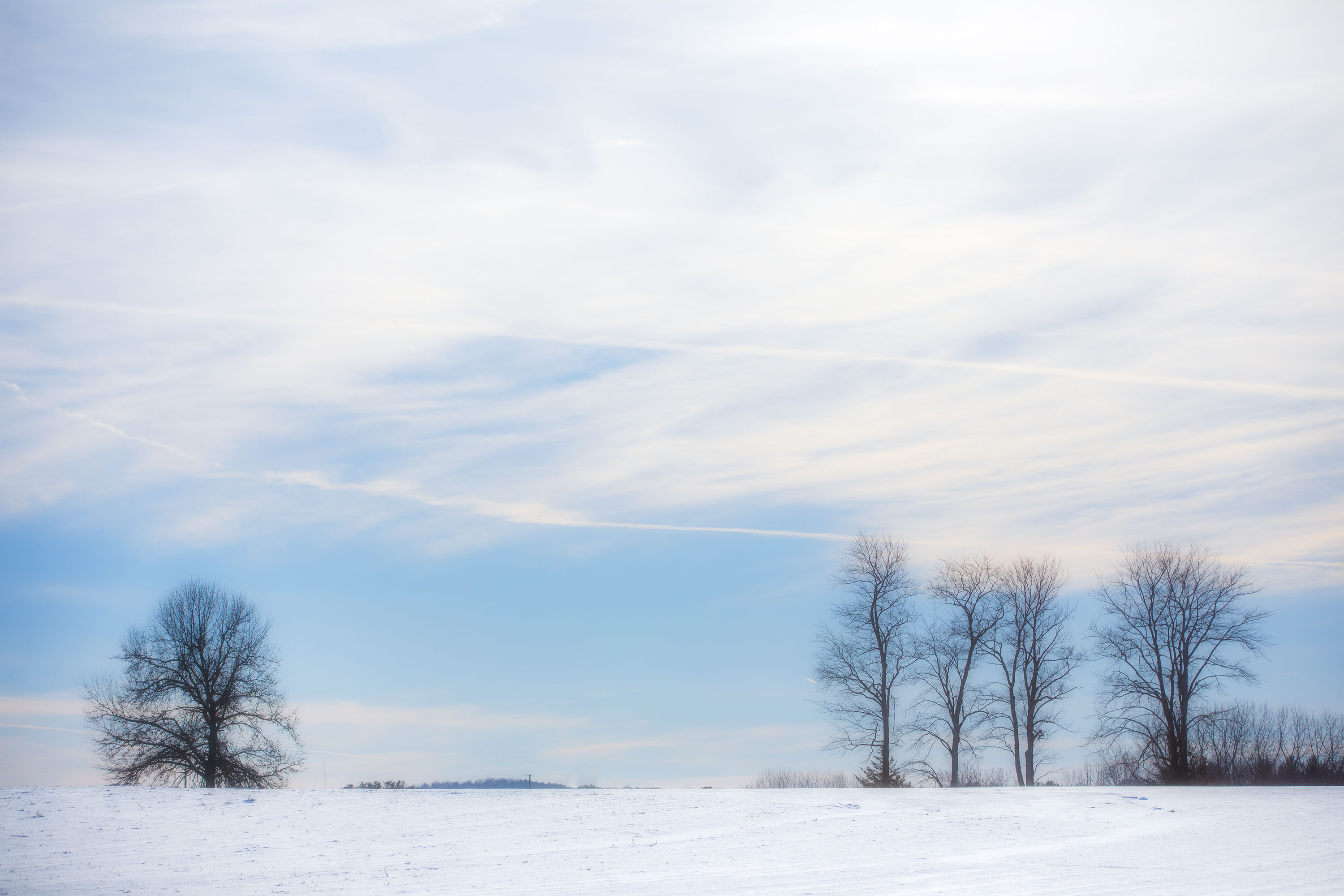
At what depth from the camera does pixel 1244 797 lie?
29828 mm

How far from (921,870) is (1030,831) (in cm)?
616

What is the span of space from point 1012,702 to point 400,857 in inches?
1333

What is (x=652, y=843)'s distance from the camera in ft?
66.2

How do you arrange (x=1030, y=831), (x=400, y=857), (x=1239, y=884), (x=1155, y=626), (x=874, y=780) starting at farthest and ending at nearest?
(x=1155, y=626) → (x=874, y=780) → (x=1030, y=831) → (x=400, y=857) → (x=1239, y=884)

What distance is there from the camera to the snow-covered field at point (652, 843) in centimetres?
1625

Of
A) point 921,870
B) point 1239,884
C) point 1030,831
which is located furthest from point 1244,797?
point 921,870

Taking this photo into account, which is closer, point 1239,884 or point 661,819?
point 1239,884

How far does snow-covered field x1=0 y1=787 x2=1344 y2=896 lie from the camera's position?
16.2m

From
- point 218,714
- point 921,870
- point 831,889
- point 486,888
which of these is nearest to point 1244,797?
point 921,870

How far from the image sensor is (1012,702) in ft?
148

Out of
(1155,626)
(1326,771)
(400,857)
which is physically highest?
(1155,626)

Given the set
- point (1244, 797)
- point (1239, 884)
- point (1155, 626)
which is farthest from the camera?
point (1155, 626)

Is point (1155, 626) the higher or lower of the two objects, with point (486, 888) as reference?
higher

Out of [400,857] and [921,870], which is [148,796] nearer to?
[400,857]
